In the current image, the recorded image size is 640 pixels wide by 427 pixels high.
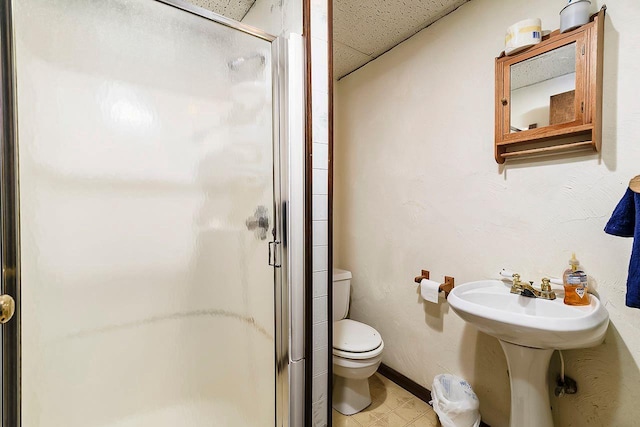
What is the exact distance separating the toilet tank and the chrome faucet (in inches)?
40.6

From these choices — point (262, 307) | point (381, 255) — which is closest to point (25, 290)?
point (262, 307)

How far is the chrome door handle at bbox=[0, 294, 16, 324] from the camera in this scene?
744 millimetres

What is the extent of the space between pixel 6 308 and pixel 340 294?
1623 mm

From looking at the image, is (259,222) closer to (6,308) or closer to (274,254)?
(274,254)

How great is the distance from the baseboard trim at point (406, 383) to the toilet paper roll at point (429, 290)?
0.57 m

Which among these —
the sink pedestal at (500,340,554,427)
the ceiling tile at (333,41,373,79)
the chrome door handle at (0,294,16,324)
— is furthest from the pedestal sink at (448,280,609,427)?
the ceiling tile at (333,41,373,79)

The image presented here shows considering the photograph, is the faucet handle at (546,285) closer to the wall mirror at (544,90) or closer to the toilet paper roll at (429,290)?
the toilet paper roll at (429,290)

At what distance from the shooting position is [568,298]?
1.11 metres

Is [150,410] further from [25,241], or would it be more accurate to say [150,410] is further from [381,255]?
[381,255]

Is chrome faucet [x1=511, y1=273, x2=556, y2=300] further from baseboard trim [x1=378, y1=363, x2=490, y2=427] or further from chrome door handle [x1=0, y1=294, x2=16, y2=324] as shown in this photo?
chrome door handle [x1=0, y1=294, x2=16, y2=324]

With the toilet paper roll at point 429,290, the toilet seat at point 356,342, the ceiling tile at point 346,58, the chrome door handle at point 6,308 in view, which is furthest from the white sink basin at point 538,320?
the ceiling tile at point 346,58

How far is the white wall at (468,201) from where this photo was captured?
106cm

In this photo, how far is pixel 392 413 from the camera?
62.5 inches

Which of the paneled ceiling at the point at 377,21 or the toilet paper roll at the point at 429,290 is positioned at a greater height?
the paneled ceiling at the point at 377,21
